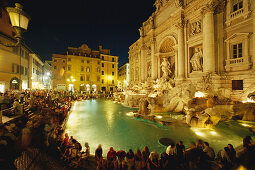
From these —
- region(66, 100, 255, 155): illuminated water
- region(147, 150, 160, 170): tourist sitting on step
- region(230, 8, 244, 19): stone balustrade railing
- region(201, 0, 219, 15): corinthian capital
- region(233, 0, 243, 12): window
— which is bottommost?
region(66, 100, 255, 155): illuminated water

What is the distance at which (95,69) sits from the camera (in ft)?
123

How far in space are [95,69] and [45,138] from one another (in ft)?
115

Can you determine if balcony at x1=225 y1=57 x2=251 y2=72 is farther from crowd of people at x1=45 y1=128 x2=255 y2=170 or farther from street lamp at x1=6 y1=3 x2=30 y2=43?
street lamp at x1=6 y1=3 x2=30 y2=43

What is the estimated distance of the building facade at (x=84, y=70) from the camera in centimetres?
3438

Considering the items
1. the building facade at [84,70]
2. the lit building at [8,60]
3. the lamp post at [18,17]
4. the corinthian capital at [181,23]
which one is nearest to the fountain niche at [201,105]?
the corinthian capital at [181,23]

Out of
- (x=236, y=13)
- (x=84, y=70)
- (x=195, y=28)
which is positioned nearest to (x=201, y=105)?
(x=236, y=13)

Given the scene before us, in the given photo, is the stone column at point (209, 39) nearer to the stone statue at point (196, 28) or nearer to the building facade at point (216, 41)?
Answer: the building facade at point (216, 41)

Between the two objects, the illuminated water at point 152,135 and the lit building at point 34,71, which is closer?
the illuminated water at point 152,135

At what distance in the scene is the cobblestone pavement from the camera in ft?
9.31

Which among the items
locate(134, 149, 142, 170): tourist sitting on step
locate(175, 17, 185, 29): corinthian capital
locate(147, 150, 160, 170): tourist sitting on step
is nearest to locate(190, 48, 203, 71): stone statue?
locate(175, 17, 185, 29): corinthian capital

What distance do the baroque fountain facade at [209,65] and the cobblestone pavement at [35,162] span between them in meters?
8.16

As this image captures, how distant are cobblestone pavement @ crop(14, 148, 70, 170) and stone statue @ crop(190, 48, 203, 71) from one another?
15838 millimetres

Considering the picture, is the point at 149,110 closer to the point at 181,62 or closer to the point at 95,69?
the point at 181,62

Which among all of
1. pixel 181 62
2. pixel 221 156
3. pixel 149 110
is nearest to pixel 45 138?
pixel 221 156
